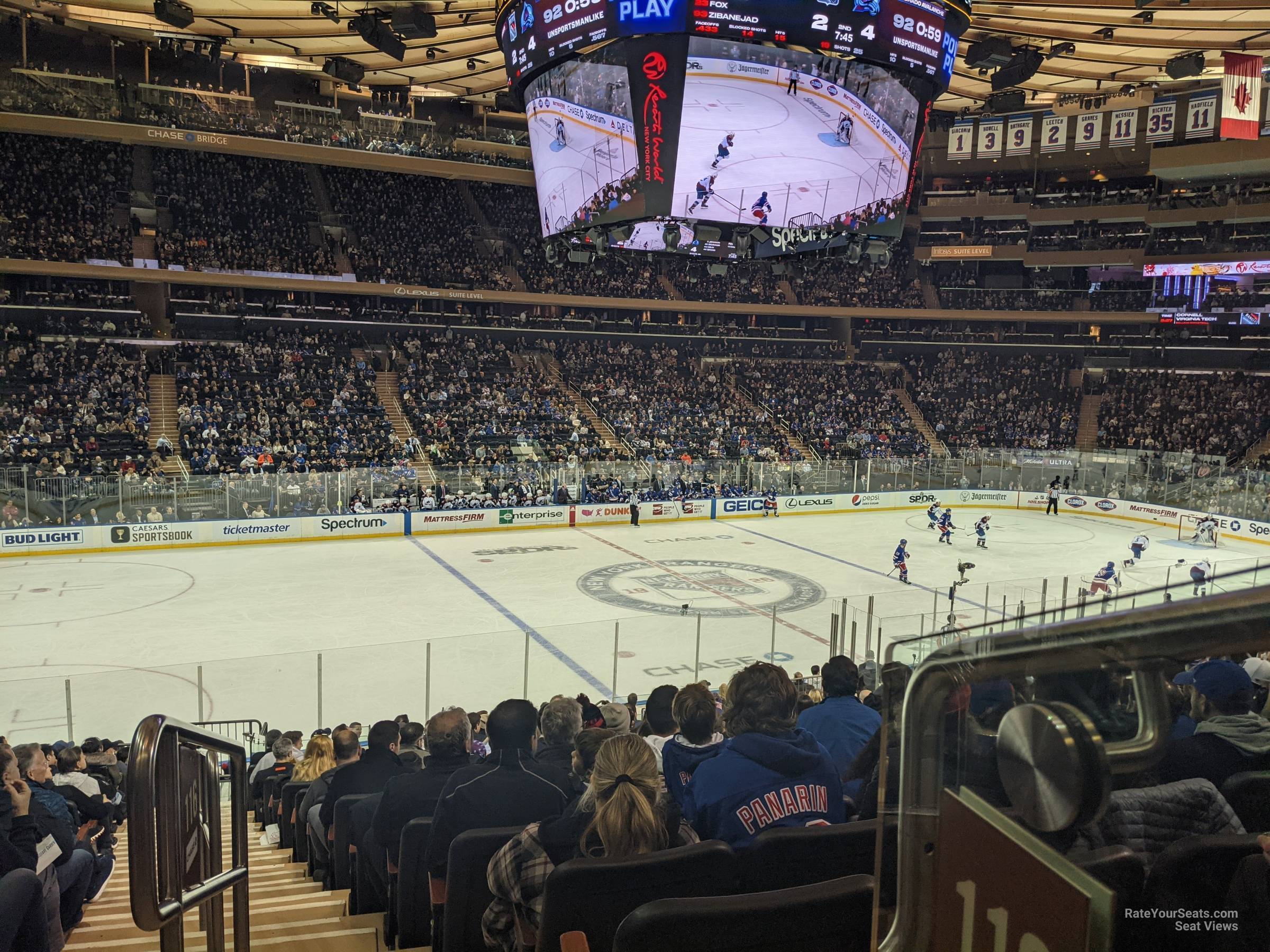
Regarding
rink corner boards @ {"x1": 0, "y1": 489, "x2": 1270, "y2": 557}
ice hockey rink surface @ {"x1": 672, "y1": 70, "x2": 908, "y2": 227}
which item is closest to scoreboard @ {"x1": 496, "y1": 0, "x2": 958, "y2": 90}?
ice hockey rink surface @ {"x1": 672, "y1": 70, "x2": 908, "y2": 227}

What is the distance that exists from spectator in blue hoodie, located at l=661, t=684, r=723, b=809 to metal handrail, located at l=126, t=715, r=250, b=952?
147cm

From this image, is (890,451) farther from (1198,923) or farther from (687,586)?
(1198,923)

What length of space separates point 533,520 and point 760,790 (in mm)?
27454

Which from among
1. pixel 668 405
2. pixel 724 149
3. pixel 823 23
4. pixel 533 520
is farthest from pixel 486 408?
pixel 823 23

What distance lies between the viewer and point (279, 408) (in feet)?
105

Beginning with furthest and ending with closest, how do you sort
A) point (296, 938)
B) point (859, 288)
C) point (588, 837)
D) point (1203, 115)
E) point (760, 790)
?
1. point (859, 288)
2. point (1203, 115)
3. point (296, 938)
4. point (760, 790)
5. point (588, 837)

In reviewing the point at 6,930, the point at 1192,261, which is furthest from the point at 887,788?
the point at 1192,261

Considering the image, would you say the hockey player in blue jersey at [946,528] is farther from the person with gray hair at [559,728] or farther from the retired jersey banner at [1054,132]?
the person with gray hair at [559,728]

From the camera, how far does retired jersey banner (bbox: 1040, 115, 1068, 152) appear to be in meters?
35.9

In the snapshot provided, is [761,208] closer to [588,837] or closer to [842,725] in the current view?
[842,725]

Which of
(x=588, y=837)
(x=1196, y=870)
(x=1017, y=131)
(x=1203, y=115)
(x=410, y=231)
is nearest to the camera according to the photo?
(x=1196, y=870)

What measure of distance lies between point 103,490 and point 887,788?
1044 inches

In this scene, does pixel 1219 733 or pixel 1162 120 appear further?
pixel 1162 120

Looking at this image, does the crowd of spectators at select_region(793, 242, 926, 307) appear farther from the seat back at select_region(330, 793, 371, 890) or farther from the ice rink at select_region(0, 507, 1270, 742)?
the seat back at select_region(330, 793, 371, 890)
